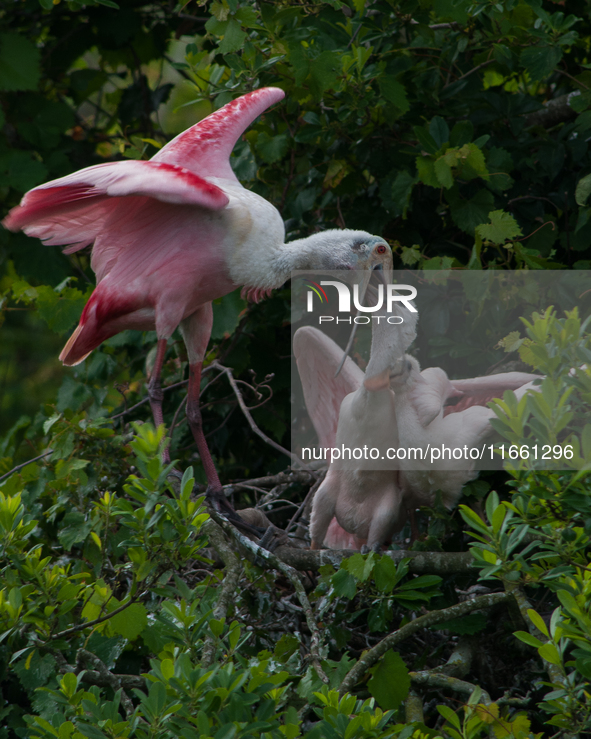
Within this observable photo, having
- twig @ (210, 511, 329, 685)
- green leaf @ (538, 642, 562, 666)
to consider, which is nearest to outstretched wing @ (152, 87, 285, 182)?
twig @ (210, 511, 329, 685)

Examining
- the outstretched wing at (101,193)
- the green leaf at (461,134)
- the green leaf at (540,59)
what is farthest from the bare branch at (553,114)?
the outstretched wing at (101,193)

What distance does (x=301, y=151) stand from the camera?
3.62 meters

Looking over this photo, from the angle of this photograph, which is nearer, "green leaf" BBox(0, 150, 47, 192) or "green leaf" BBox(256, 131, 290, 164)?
"green leaf" BBox(256, 131, 290, 164)

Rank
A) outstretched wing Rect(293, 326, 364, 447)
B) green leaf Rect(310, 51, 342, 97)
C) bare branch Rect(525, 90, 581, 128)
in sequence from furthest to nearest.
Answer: bare branch Rect(525, 90, 581, 128) → outstretched wing Rect(293, 326, 364, 447) → green leaf Rect(310, 51, 342, 97)

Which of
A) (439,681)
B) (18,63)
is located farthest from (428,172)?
(18,63)

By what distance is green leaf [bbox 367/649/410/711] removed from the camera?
7.08ft

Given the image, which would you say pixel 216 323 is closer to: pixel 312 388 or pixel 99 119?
pixel 312 388

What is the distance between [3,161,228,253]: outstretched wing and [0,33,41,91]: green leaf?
167 cm

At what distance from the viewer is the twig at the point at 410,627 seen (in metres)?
2.22

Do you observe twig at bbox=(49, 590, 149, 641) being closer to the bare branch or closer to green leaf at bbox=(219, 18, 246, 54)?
green leaf at bbox=(219, 18, 246, 54)

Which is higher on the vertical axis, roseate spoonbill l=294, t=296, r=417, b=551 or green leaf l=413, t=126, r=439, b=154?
green leaf l=413, t=126, r=439, b=154

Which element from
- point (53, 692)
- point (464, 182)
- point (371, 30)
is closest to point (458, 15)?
point (371, 30)

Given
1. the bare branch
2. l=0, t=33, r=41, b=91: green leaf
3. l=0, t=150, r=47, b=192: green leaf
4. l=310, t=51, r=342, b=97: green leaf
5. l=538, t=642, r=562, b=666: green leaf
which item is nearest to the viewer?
l=538, t=642, r=562, b=666: green leaf

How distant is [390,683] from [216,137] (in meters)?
2.19
